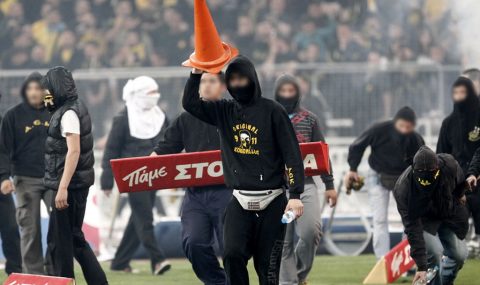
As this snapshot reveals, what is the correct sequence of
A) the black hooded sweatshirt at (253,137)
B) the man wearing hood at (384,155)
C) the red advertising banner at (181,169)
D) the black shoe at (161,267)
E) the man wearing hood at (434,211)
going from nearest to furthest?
1. the black hooded sweatshirt at (253,137)
2. the man wearing hood at (434,211)
3. the red advertising banner at (181,169)
4. the man wearing hood at (384,155)
5. the black shoe at (161,267)

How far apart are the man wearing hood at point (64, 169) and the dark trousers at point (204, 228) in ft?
2.52

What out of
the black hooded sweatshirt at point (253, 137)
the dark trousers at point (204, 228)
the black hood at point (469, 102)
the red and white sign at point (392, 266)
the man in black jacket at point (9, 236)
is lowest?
the red and white sign at point (392, 266)

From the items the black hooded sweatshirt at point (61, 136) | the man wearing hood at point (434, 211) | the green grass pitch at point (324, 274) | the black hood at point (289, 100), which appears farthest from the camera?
the green grass pitch at point (324, 274)

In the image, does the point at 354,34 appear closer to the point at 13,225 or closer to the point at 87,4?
the point at 87,4

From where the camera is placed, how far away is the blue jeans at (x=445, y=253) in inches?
406

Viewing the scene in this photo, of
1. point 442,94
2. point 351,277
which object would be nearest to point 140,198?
point 351,277

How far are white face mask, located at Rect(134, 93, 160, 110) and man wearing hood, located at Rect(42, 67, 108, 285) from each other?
437cm

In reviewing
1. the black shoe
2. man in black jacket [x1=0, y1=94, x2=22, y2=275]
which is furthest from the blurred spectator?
man in black jacket [x1=0, y1=94, x2=22, y2=275]

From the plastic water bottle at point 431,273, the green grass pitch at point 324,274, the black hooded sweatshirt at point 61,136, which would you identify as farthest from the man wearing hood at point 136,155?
the plastic water bottle at point 431,273

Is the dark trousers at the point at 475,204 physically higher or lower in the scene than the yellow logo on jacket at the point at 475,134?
lower

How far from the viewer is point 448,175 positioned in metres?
9.80

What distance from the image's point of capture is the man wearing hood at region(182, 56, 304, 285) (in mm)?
8547

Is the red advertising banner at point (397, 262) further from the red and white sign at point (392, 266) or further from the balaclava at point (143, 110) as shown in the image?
the balaclava at point (143, 110)

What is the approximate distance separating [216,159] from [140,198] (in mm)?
3891
